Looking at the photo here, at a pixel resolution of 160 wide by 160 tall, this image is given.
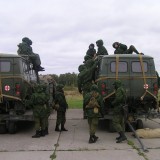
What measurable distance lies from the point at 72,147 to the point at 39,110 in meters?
2.00

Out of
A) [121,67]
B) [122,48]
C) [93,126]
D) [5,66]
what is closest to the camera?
[93,126]

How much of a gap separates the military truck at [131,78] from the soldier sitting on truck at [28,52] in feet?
10.5

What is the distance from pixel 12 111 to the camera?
11141mm

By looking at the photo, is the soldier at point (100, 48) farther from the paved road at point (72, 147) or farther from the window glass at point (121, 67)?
the paved road at point (72, 147)

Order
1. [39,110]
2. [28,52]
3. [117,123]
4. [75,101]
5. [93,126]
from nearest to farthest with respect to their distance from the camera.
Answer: [93,126], [117,123], [39,110], [28,52], [75,101]

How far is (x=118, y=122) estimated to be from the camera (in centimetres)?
978

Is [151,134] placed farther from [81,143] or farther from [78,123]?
[78,123]

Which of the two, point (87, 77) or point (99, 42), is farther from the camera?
point (99, 42)

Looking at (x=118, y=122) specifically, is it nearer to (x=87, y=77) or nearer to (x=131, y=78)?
(x=131, y=78)

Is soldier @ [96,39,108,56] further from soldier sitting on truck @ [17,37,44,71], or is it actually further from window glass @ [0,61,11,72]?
window glass @ [0,61,11,72]

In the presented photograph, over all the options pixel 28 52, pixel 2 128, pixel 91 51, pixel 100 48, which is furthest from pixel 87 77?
pixel 2 128

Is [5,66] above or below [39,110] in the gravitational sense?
above

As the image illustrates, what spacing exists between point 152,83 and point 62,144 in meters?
3.73

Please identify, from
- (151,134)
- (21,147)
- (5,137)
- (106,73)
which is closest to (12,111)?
(5,137)
